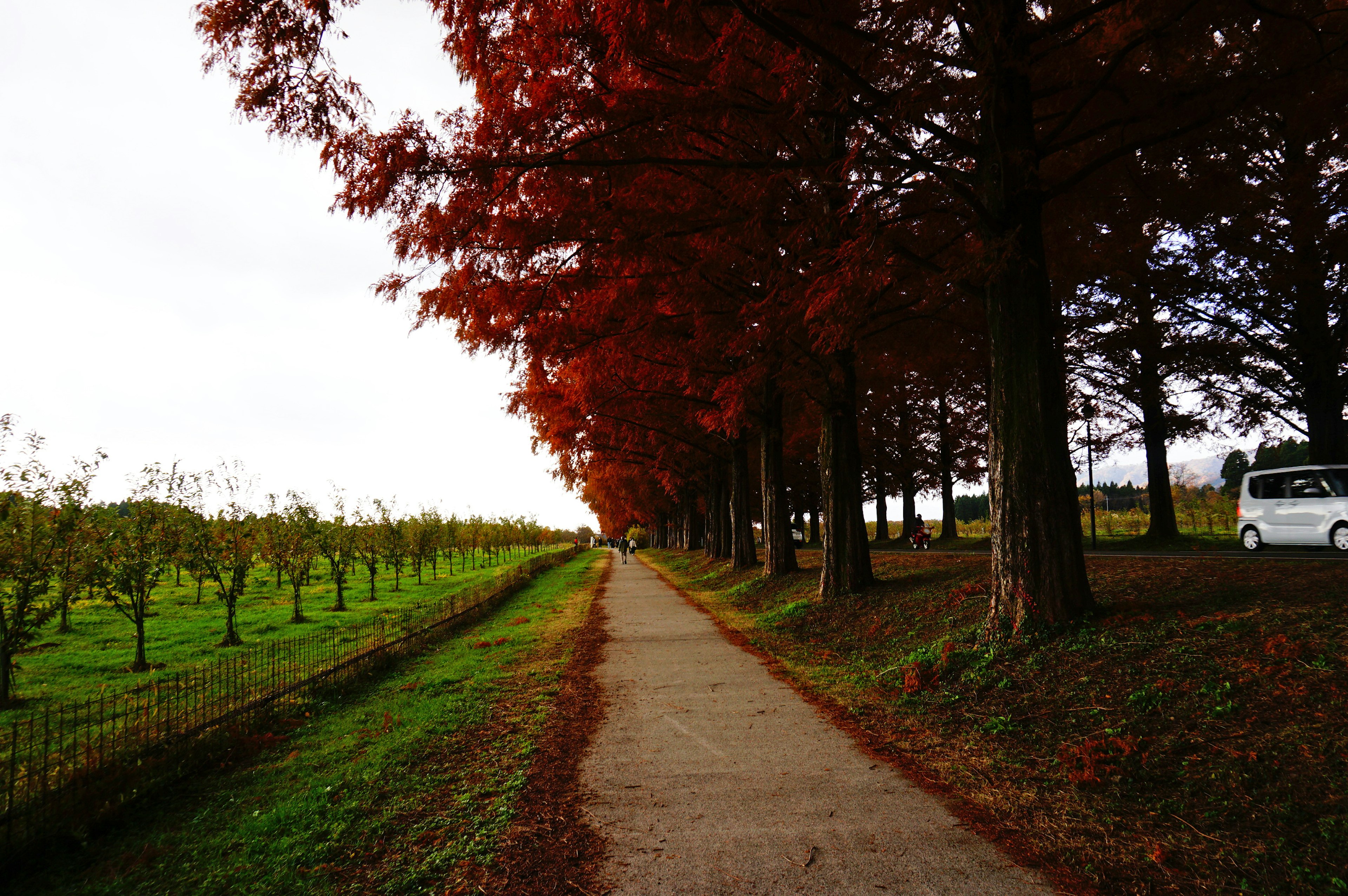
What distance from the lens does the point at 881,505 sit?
115 feet

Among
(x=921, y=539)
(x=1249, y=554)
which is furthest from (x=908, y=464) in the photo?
(x=1249, y=554)

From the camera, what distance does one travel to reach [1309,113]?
9.44 m

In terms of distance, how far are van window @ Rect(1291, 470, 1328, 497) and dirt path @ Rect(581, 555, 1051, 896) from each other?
1279 centimetres

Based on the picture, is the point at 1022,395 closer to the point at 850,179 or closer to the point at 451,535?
the point at 850,179

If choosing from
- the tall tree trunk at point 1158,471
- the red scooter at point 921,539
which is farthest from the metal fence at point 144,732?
the red scooter at point 921,539

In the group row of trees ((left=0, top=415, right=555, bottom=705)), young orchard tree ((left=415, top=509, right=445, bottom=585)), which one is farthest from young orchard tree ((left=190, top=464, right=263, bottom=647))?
young orchard tree ((left=415, top=509, right=445, bottom=585))

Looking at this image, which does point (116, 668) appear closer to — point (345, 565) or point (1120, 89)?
point (345, 565)

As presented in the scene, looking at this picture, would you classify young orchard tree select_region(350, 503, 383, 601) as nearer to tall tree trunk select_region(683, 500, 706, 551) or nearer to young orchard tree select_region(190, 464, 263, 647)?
young orchard tree select_region(190, 464, 263, 647)

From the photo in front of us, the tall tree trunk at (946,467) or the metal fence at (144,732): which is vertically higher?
the tall tree trunk at (946,467)

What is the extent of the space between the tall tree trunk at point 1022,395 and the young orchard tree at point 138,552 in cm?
1340

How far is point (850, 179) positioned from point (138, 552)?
13.6 m

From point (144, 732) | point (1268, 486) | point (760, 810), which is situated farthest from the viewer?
point (1268, 486)

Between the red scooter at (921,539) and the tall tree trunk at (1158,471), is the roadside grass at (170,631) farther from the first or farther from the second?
the tall tree trunk at (1158,471)

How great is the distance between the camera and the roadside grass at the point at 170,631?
10336 mm
